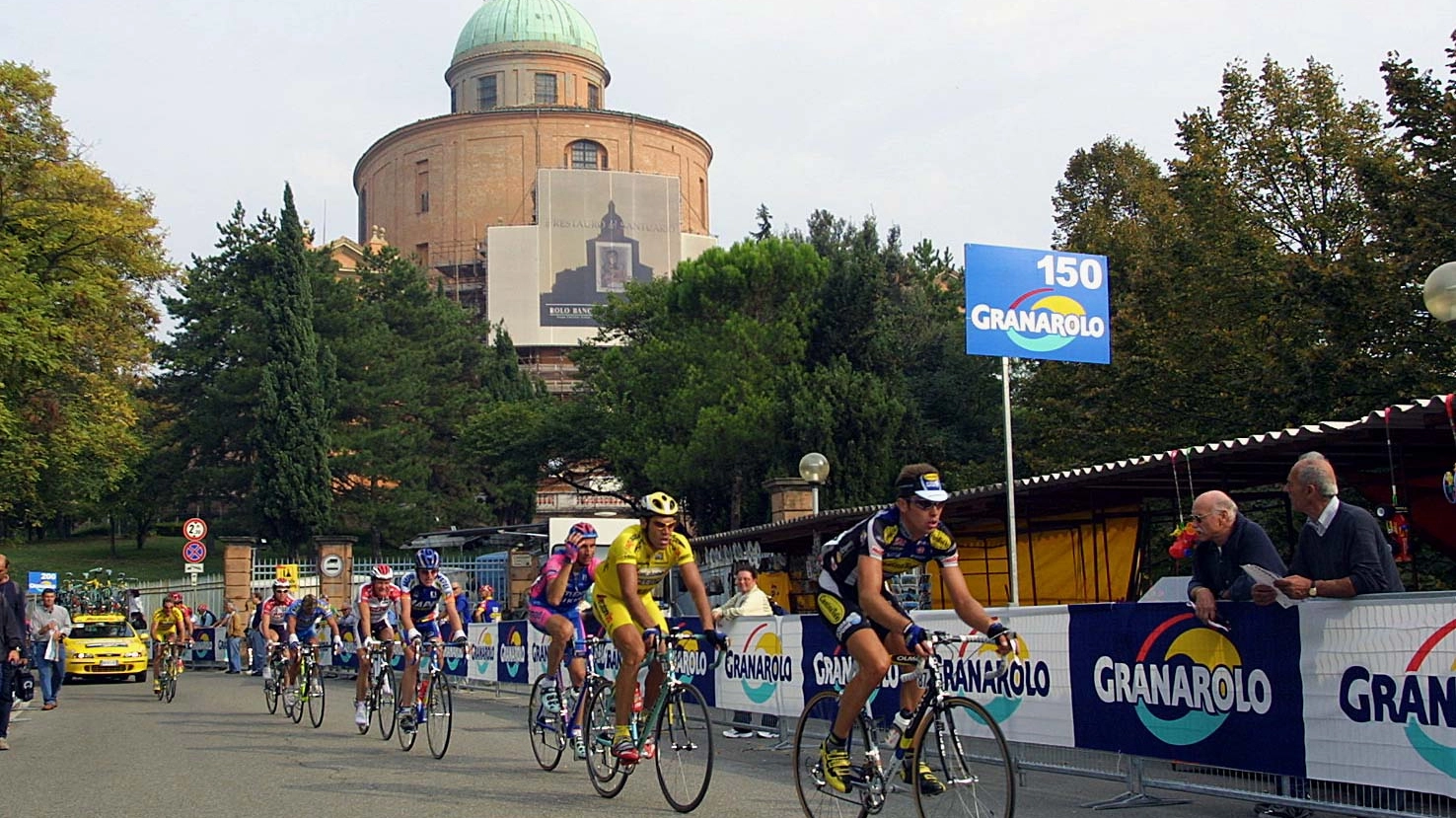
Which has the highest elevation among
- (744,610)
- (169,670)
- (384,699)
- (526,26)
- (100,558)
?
(526,26)

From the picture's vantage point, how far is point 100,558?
235ft

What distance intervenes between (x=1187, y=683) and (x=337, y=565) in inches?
1446

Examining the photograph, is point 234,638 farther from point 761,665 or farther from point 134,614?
point 761,665

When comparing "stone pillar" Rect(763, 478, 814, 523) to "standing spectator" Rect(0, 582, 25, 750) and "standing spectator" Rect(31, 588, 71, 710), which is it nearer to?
"standing spectator" Rect(31, 588, 71, 710)

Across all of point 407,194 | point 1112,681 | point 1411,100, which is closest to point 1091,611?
point 1112,681

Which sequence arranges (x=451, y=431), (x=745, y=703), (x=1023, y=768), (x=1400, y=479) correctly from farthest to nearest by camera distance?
(x=451, y=431) → (x=1400, y=479) → (x=745, y=703) → (x=1023, y=768)

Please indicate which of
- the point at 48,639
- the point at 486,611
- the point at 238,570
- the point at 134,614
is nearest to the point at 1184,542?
the point at 48,639

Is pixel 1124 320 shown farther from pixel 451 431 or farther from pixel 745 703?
pixel 451 431

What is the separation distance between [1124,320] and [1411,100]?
374 inches

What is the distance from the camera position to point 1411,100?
78.7 ft

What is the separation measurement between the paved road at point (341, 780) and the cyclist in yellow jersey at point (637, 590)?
0.65m

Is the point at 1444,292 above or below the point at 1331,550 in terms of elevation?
above

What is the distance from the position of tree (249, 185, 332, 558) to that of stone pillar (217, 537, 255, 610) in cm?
1614

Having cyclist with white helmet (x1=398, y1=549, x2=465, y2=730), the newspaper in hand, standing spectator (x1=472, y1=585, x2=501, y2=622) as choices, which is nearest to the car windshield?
standing spectator (x1=472, y1=585, x2=501, y2=622)
